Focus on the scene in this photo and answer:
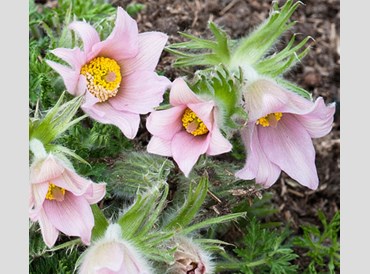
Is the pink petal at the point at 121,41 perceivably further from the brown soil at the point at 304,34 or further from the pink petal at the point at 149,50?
the brown soil at the point at 304,34

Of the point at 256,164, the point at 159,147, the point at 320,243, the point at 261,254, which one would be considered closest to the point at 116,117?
the point at 159,147

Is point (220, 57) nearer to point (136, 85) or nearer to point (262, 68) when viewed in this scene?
point (262, 68)

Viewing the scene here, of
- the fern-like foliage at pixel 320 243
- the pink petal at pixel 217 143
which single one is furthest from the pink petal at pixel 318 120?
the fern-like foliage at pixel 320 243

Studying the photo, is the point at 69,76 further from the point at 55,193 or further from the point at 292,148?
the point at 292,148

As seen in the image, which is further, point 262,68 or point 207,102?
point 262,68

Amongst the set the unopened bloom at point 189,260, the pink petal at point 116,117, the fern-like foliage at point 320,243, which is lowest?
the fern-like foliage at point 320,243

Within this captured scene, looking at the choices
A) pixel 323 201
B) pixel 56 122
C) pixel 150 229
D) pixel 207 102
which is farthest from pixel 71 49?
pixel 323 201

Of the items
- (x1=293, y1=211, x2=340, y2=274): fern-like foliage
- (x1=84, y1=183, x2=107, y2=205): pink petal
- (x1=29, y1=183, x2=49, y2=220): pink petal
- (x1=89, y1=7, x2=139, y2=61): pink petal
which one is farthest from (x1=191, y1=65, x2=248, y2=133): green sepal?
(x1=293, y1=211, x2=340, y2=274): fern-like foliage
